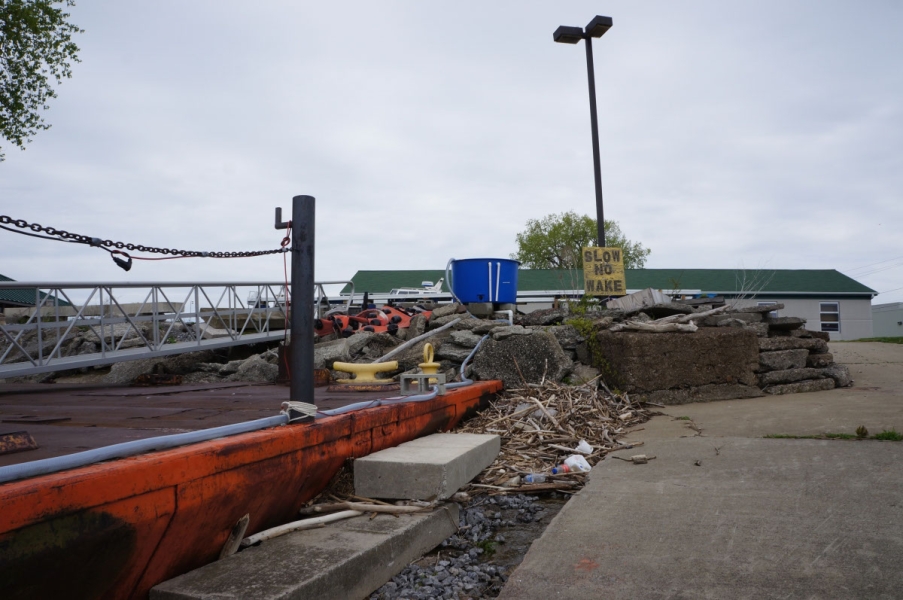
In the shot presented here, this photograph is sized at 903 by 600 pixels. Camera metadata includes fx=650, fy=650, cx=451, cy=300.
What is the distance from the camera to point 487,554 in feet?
11.7

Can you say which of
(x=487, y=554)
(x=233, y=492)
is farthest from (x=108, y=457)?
(x=487, y=554)

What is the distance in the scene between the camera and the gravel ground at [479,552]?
10.00ft

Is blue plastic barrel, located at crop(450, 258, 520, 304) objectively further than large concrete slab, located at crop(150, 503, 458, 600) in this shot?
Yes

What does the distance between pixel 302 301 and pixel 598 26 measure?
11057 mm

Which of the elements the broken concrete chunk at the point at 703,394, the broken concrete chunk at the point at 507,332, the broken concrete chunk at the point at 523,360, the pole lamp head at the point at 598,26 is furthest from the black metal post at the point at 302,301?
the pole lamp head at the point at 598,26

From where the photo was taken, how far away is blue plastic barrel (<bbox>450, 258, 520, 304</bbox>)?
1069 cm

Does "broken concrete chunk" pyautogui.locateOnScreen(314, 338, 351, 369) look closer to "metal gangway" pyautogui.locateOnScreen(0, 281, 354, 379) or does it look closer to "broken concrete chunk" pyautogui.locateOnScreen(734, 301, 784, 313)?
"metal gangway" pyautogui.locateOnScreen(0, 281, 354, 379)

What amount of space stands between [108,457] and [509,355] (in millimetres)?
5314

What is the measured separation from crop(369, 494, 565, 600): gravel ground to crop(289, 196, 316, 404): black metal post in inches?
43.2

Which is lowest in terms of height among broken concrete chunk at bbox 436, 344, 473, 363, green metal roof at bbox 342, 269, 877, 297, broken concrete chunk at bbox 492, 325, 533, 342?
broken concrete chunk at bbox 436, 344, 473, 363

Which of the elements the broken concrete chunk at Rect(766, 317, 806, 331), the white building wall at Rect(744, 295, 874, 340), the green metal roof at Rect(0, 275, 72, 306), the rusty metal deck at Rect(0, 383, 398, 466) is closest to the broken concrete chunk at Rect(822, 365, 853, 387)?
the broken concrete chunk at Rect(766, 317, 806, 331)

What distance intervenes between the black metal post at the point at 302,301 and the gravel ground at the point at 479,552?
1098mm

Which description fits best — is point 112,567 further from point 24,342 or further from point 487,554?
point 24,342

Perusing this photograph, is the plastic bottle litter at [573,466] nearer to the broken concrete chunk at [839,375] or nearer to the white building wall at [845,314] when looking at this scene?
the broken concrete chunk at [839,375]
